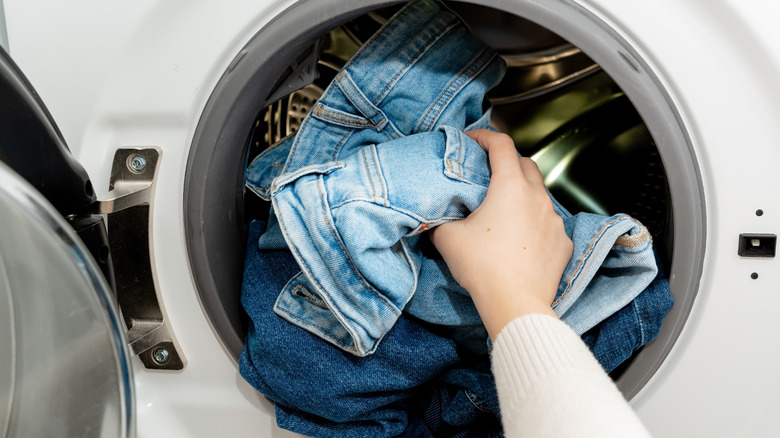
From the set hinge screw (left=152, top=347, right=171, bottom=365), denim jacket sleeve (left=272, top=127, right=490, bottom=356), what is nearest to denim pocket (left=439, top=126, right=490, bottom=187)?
denim jacket sleeve (left=272, top=127, right=490, bottom=356)

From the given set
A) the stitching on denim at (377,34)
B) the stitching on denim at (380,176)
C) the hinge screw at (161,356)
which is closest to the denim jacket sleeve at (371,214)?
the stitching on denim at (380,176)

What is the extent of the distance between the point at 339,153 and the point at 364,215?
13 centimetres

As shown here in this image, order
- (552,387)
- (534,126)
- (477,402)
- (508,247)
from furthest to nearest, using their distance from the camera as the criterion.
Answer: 1. (534,126)
2. (477,402)
3. (508,247)
4. (552,387)

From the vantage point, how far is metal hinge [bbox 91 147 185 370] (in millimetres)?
626

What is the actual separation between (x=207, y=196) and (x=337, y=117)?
5.9 inches

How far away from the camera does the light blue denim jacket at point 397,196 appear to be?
22.3 inches

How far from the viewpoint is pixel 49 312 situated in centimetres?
49

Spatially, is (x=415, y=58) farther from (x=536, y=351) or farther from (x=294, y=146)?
(x=536, y=351)

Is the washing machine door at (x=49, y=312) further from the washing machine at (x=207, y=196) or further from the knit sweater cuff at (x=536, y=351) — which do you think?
the knit sweater cuff at (x=536, y=351)

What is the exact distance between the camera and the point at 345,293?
1.91 feet

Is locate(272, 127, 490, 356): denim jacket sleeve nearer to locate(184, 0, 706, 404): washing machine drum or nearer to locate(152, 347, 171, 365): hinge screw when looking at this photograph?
locate(184, 0, 706, 404): washing machine drum

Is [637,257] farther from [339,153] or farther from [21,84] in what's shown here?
[21,84]

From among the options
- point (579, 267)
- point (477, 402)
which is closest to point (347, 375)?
point (477, 402)

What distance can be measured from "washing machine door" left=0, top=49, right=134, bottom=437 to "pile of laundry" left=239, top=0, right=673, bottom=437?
0.17 m
